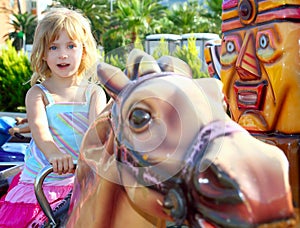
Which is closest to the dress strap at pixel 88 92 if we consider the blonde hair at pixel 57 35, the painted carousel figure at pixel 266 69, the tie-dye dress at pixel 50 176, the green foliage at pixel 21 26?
the tie-dye dress at pixel 50 176

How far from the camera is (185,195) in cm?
79

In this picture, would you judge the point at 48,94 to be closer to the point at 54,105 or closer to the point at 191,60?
the point at 54,105

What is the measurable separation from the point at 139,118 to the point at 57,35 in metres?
0.74

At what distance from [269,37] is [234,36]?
22cm

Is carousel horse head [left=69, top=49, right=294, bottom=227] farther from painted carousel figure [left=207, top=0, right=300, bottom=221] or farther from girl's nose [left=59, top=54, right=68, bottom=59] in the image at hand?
painted carousel figure [left=207, top=0, right=300, bottom=221]

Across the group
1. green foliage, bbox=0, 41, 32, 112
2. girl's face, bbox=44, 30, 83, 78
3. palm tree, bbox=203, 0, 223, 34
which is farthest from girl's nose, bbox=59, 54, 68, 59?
palm tree, bbox=203, 0, 223, 34

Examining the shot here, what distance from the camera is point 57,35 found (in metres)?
1.46

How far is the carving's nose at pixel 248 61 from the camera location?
6.26 feet

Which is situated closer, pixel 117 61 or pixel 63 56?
pixel 117 61

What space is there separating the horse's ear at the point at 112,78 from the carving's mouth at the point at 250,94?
3.58 ft

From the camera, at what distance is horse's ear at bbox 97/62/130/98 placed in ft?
2.97

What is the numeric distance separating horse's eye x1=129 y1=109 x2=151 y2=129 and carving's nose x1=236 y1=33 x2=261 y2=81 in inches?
46.3

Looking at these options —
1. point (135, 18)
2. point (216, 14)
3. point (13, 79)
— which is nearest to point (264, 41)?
point (13, 79)

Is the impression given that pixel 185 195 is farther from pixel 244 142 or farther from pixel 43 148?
pixel 43 148
